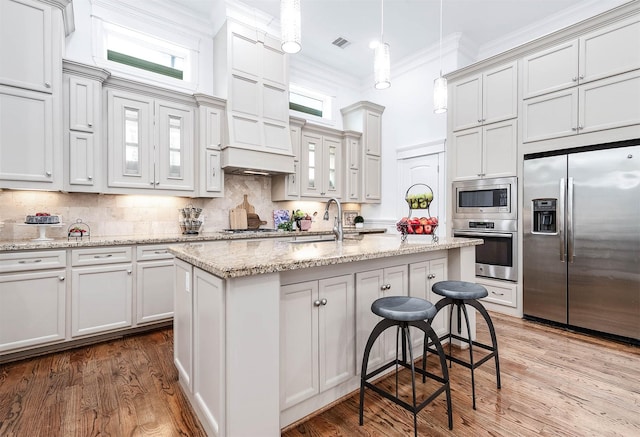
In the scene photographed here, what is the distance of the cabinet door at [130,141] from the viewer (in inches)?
131

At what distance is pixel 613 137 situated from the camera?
300 centimetres

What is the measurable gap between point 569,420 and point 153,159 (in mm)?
4190

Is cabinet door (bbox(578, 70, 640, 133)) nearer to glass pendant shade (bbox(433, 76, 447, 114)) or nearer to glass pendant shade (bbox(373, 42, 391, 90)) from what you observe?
glass pendant shade (bbox(433, 76, 447, 114))

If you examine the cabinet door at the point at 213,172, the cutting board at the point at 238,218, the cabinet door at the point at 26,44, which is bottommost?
the cutting board at the point at 238,218

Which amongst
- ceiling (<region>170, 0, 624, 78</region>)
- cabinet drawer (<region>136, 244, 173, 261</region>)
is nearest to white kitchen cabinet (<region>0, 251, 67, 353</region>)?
cabinet drawer (<region>136, 244, 173, 261</region>)

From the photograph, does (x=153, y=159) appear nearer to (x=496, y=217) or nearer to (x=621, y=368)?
(x=496, y=217)

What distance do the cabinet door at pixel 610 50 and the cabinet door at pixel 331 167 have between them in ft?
10.6

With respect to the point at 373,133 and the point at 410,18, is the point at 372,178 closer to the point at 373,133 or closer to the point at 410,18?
the point at 373,133

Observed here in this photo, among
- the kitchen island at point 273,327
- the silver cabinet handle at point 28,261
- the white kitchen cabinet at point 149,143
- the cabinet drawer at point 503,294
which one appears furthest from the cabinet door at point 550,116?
the silver cabinet handle at point 28,261

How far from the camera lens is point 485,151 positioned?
3.98 metres

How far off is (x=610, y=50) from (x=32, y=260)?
219 inches

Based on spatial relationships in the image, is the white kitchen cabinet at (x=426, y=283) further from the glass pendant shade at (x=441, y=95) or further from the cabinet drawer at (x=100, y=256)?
the cabinet drawer at (x=100, y=256)

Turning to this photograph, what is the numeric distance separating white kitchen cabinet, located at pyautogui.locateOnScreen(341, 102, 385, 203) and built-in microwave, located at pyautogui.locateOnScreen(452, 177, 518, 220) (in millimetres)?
1659

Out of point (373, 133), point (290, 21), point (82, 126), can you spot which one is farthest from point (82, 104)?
point (373, 133)
